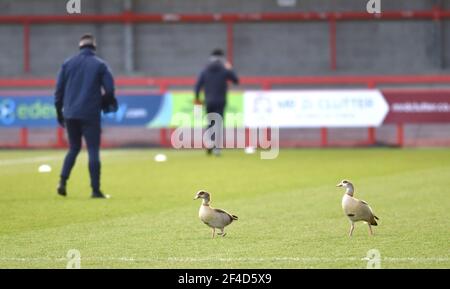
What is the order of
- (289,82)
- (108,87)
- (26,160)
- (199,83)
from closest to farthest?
(108,87) → (26,160) → (199,83) → (289,82)

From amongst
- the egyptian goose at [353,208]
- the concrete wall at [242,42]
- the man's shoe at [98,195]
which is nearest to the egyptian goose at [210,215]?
the egyptian goose at [353,208]

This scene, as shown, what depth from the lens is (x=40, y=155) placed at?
90.0ft

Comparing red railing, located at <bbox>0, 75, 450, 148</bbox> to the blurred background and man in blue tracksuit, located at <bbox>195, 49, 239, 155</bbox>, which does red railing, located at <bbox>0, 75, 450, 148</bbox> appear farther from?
the blurred background

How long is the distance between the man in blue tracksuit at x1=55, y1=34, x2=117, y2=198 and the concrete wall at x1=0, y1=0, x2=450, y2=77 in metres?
22.2

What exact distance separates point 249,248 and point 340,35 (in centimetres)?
2844

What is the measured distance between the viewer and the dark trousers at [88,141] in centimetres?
1645

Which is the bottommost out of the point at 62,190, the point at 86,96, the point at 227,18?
the point at 62,190

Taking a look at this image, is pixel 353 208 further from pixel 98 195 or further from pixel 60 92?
pixel 60 92

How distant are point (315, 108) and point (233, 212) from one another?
48.8 feet

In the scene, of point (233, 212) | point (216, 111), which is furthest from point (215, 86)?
point (233, 212)

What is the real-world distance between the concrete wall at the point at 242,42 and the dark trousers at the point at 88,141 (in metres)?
22.2

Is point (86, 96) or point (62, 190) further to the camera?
point (62, 190)

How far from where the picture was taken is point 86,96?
16.4 m
